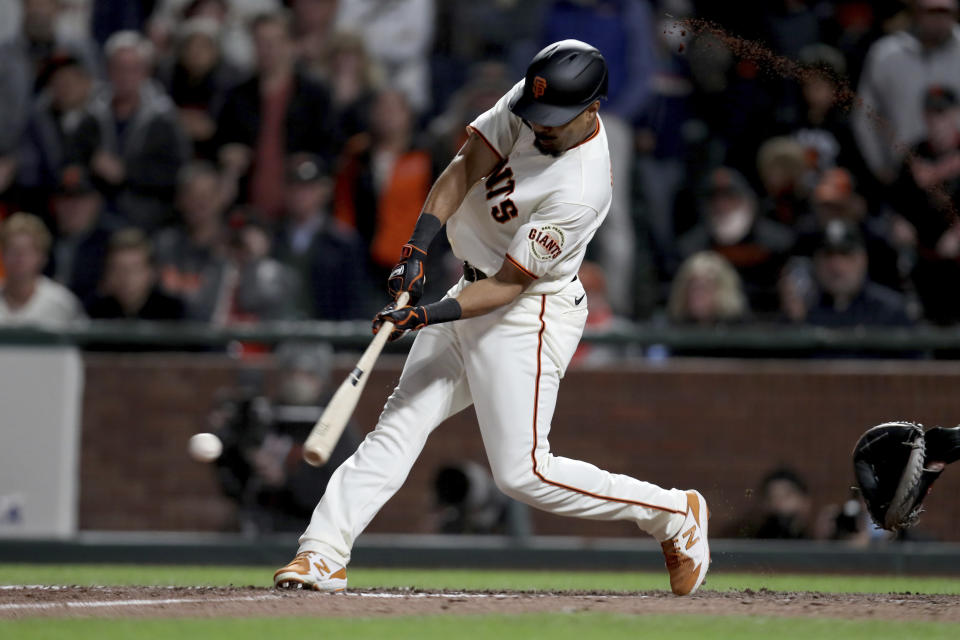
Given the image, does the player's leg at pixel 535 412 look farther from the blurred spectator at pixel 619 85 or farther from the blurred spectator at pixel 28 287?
the blurred spectator at pixel 619 85

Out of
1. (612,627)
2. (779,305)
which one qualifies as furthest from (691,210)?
(612,627)

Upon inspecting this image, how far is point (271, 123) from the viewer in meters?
9.43

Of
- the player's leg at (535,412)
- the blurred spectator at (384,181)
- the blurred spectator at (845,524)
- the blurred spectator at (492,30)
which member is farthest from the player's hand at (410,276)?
the blurred spectator at (492,30)

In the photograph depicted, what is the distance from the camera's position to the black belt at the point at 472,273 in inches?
190

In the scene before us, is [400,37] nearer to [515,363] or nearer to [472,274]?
[472,274]

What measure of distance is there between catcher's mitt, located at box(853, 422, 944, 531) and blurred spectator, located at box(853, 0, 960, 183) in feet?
12.1

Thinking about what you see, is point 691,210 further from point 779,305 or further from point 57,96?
point 57,96

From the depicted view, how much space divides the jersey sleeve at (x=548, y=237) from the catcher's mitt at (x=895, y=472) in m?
1.46

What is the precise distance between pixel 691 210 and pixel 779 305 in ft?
4.01

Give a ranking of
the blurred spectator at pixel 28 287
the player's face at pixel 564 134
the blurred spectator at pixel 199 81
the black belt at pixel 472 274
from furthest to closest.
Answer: the blurred spectator at pixel 199 81
the blurred spectator at pixel 28 287
the black belt at pixel 472 274
the player's face at pixel 564 134

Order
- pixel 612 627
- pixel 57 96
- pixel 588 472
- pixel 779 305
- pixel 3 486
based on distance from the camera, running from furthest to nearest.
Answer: pixel 57 96 → pixel 779 305 → pixel 3 486 → pixel 588 472 → pixel 612 627

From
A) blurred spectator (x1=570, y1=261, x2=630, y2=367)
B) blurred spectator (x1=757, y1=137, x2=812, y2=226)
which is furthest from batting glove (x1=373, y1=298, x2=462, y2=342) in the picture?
blurred spectator (x1=757, y1=137, x2=812, y2=226)

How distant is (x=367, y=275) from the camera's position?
8719mm

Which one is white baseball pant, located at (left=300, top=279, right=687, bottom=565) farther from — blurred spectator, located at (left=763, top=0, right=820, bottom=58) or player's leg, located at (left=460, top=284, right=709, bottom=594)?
blurred spectator, located at (left=763, top=0, right=820, bottom=58)
